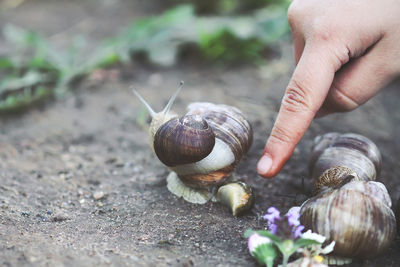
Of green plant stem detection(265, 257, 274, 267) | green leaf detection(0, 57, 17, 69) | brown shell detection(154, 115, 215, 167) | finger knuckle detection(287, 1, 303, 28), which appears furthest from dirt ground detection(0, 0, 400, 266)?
finger knuckle detection(287, 1, 303, 28)

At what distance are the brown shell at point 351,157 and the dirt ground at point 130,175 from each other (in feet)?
0.88

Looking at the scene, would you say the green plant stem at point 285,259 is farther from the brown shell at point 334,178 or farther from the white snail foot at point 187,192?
the white snail foot at point 187,192

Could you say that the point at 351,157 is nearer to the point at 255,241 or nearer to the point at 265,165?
the point at 265,165

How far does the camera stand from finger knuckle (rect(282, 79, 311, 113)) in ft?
7.02

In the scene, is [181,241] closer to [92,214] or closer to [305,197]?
[92,214]

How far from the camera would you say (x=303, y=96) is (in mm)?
2141

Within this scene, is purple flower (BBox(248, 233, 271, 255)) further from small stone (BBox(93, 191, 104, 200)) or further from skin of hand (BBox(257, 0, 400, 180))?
small stone (BBox(93, 191, 104, 200))

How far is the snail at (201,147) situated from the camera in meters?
2.08

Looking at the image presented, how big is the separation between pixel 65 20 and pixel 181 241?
4807mm

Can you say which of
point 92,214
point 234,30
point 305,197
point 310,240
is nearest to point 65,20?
point 234,30

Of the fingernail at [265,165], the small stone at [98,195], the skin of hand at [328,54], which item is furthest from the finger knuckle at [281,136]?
the small stone at [98,195]

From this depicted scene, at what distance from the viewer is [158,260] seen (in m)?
1.83

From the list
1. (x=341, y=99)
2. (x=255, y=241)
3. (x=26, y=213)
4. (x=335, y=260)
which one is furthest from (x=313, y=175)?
(x=26, y=213)

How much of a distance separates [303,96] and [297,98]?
0.10 feet
